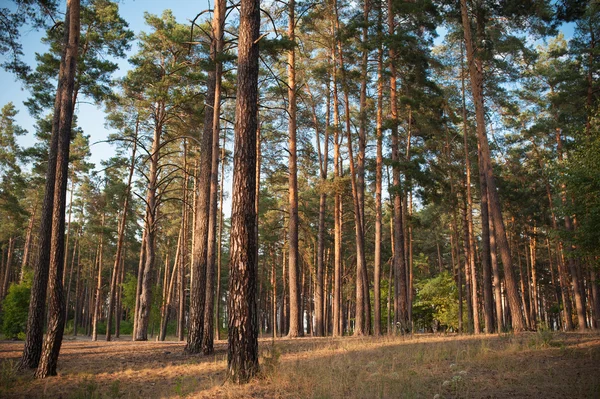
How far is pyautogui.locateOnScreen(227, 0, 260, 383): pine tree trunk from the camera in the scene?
6.23 metres

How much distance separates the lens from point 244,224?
21.5 ft

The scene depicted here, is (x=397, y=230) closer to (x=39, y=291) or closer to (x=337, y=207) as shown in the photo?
(x=337, y=207)

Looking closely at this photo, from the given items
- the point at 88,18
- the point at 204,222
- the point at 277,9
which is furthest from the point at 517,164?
the point at 88,18

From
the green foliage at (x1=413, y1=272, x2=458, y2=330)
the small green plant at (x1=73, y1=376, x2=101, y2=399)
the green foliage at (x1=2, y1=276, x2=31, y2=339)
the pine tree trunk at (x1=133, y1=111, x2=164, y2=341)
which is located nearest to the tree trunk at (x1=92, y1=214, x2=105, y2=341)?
the pine tree trunk at (x1=133, y1=111, x2=164, y2=341)

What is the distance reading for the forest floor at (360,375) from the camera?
562cm

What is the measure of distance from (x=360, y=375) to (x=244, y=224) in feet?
11.2

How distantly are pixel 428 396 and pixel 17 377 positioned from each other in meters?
8.33

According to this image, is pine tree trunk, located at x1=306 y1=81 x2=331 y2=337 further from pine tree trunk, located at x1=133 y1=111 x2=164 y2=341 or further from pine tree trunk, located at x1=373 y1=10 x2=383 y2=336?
pine tree trunk, located at x1=133 y1=111 x2=164 y2=341

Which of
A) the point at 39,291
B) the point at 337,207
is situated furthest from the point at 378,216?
the point at 39,291

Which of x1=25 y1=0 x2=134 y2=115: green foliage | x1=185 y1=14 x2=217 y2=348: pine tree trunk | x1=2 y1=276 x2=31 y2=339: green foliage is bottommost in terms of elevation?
x1=2 y1=276 x2=31 y2=339: green foliage

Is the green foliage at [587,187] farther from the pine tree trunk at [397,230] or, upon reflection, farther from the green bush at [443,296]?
the green bush at [443,296]

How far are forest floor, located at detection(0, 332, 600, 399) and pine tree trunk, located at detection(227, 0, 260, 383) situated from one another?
47 centimetres

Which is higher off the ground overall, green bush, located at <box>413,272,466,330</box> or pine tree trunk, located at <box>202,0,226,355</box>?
pine tree trunk, located at <box>202,0,226,355</box>

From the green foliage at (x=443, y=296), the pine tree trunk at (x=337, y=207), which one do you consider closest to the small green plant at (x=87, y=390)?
the pine tree trunk at (x=337, y=207)
